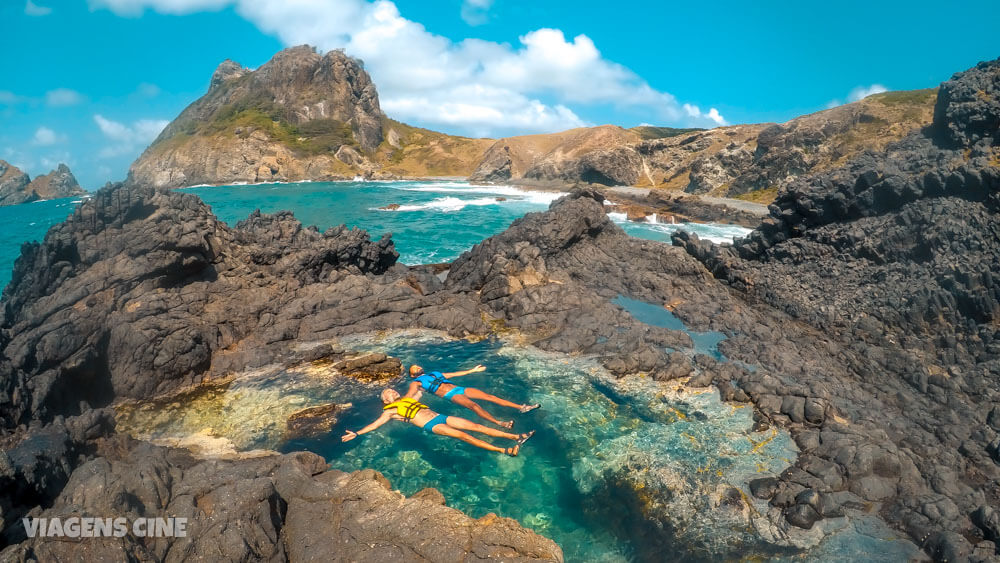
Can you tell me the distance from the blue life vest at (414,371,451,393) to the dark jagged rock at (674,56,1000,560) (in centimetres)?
908

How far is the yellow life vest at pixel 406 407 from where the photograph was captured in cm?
1319

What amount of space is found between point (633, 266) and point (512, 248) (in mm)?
6657

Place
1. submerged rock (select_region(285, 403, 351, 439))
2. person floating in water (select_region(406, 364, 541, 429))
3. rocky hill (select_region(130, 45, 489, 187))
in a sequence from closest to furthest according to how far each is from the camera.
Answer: submerged rock (select_region(285, 403, 351, 439)) < person floating in water (select_region(406, 364, 541, 429)) < rocky hill (select_region(130, 45, 489, 187))

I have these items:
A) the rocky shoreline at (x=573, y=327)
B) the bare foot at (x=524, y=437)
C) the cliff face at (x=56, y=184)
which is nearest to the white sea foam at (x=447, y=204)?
the rocky shoreline at (x=573, y=327)

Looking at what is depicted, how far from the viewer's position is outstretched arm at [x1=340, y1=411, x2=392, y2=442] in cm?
1232

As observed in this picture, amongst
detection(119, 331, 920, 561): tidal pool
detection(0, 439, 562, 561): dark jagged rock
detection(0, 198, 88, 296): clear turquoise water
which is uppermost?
detection(0, 198, 88, 296): clear turquoise water

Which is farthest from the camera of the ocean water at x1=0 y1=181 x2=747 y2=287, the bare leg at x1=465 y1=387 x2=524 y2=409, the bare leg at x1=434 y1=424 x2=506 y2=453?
the ocean water at x1=0 y1=181 x2=747 y2=287

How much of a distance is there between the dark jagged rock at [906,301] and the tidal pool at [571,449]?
1.49 metres

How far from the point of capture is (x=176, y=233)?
730 inches

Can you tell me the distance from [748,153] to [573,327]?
7293cm

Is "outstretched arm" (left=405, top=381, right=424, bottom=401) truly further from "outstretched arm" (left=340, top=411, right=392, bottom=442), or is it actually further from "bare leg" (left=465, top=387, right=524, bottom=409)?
"bare leg" (left=465, top=387, right=524, bottom=409)

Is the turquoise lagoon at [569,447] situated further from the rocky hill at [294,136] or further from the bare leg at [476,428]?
the rocky hill at [294,136]

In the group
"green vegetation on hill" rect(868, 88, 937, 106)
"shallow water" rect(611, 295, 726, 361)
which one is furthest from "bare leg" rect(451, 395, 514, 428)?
"green vegetation on hill" rect(868, 88, 937, 106)

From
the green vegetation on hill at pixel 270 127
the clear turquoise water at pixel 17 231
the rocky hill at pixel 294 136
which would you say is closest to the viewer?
the clear turquoise water at pixel 17 231
